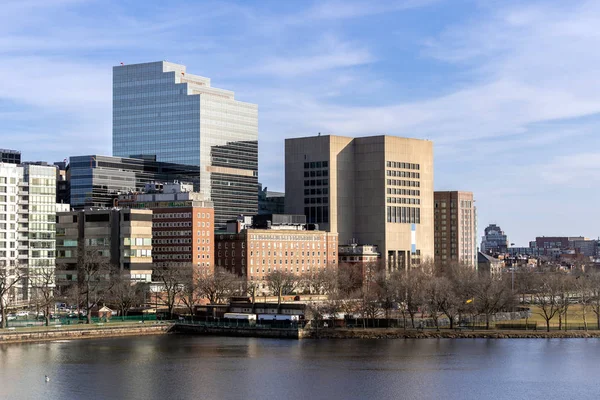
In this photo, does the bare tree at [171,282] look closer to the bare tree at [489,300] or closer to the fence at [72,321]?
the fence at [72,321]

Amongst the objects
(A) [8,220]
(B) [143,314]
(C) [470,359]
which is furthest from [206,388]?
(A) [8,220]

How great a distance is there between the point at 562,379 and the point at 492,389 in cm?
1033

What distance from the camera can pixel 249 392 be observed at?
102812 mm

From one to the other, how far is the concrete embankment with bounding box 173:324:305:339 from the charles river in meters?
7.63

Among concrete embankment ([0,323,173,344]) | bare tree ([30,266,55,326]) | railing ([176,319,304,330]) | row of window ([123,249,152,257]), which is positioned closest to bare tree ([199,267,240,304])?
row of window ([123,249,152,257])

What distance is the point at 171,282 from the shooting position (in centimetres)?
18162

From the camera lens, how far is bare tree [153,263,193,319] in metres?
179

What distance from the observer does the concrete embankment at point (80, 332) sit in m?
146

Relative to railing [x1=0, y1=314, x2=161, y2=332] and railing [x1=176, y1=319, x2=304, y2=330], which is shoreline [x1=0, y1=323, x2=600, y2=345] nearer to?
railing [x1=176, y1=319, x2=304, y2=330]

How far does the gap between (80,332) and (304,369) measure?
48.8m

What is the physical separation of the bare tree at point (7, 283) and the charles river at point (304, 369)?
39.1ft

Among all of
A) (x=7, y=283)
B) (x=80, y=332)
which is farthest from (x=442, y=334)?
(x=7, y=283)

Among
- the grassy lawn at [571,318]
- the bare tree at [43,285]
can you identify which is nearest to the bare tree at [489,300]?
the grassy lawn at [571,318]

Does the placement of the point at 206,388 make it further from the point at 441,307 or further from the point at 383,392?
the point at 441,307
